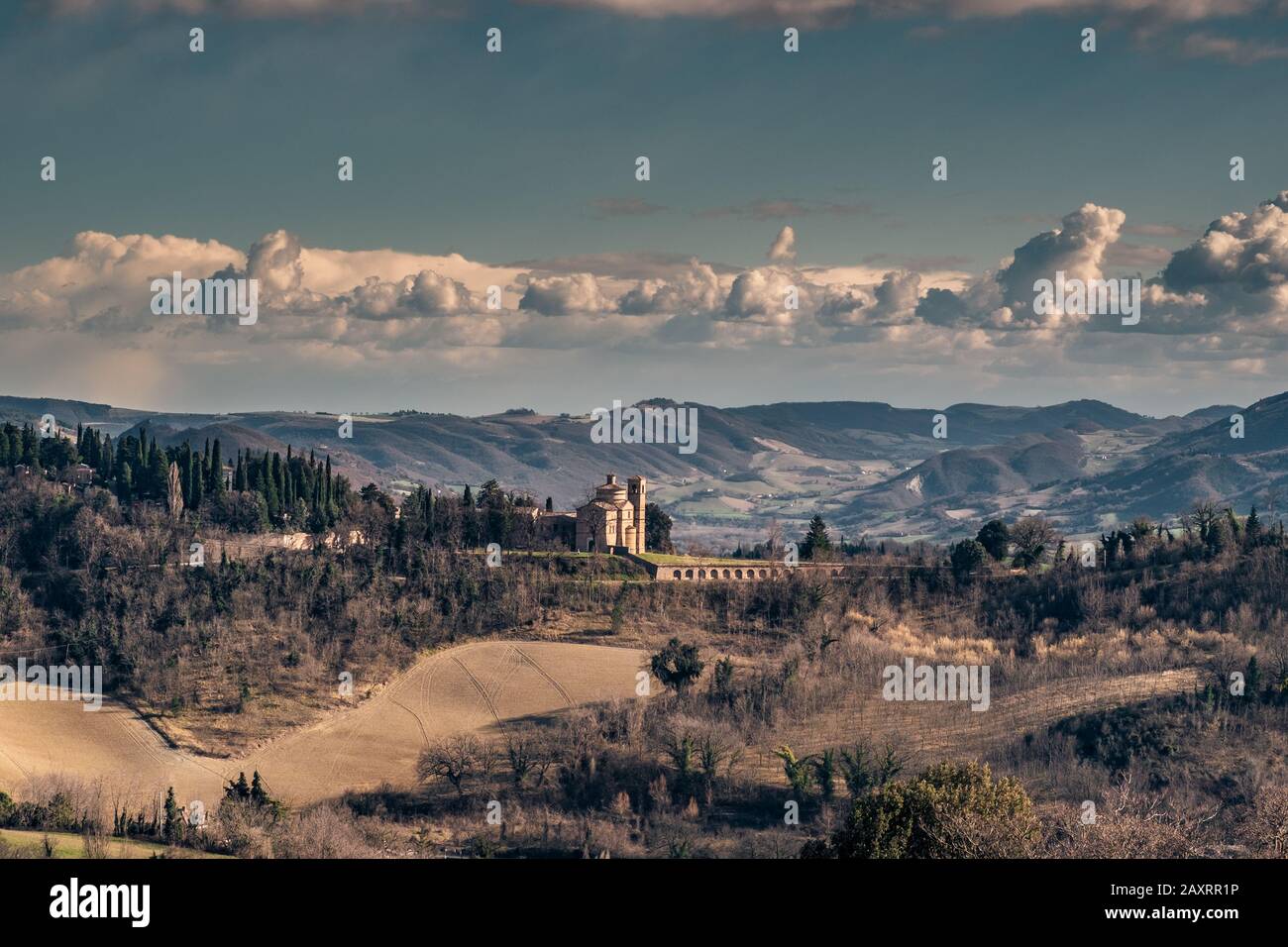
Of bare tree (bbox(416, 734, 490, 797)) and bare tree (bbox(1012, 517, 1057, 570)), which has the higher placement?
bare tree (bbox(1012, 517, 1057, 570))

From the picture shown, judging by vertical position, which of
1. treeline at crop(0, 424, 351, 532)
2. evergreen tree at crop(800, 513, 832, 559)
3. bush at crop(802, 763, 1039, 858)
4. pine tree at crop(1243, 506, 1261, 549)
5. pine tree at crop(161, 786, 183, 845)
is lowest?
pine tree at crop(161, 786, 183, 845)

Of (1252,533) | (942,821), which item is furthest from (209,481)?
(942,821)

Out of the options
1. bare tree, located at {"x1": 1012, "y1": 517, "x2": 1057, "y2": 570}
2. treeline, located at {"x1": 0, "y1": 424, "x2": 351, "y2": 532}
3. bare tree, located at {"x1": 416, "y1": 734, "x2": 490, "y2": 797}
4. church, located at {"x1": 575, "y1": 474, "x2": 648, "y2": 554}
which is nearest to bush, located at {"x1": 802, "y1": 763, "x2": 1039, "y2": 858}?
bare tree, located at {"x1": 416, "y1": 734, "x2": 490, "y2": 797}

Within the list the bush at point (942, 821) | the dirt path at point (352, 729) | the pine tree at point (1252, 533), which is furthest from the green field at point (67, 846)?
the pine tree at point (1252, 533)

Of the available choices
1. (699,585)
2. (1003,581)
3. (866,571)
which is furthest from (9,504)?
(1003,581)

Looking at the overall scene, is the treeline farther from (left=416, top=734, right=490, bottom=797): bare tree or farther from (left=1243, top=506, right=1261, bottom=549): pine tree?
(left=1243, top=506, right=1261, bottom=549): pine tree

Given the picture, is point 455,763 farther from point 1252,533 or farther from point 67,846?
point 1252,533

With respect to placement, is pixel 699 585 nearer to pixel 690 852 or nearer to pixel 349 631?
pixel 349 631
